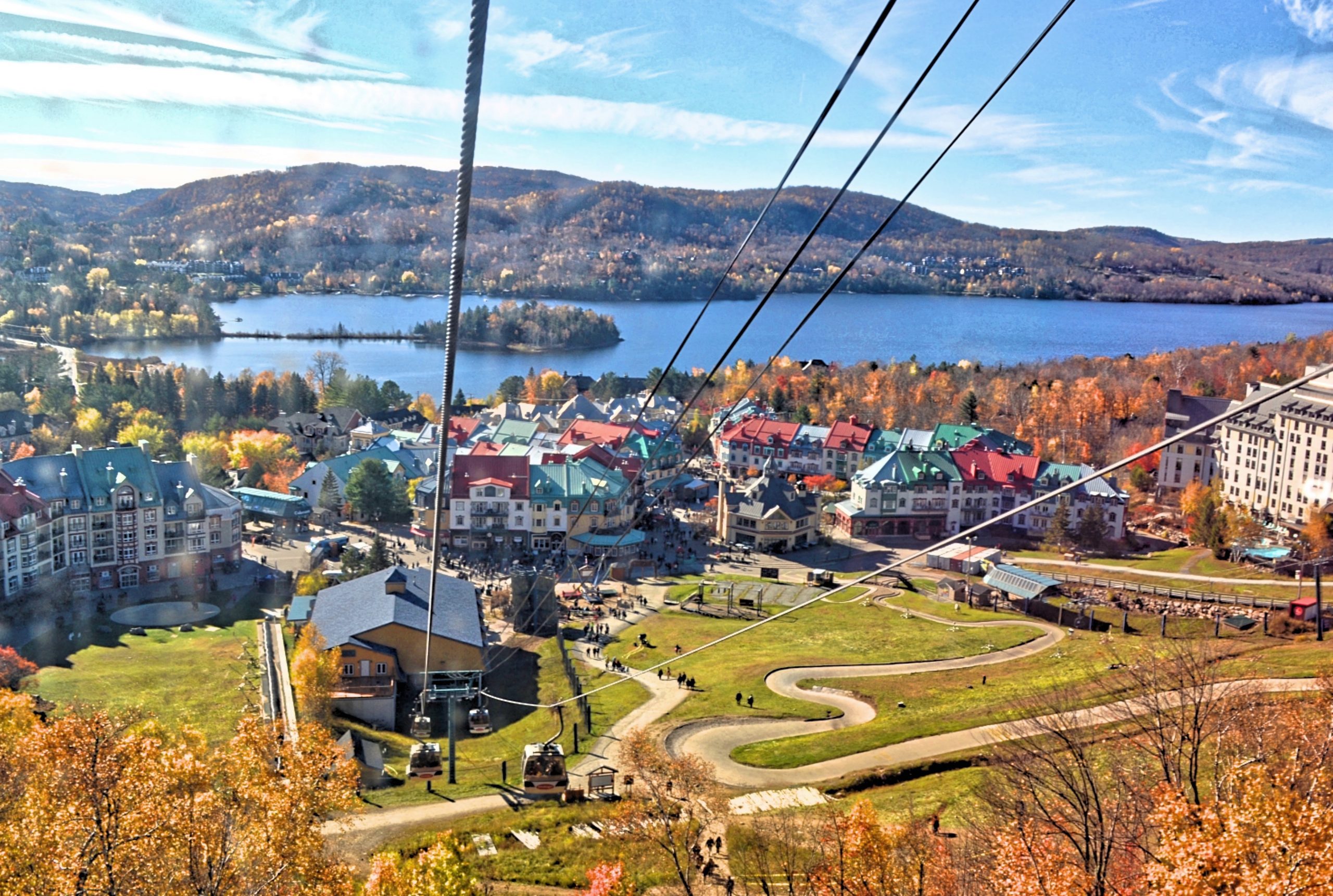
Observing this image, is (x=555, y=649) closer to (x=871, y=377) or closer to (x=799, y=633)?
(x=799, y=633)

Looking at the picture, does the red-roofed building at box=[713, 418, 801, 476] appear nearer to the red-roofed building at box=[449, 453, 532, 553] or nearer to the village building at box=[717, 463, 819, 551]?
the village building at box=[717, 463, 819, 551]

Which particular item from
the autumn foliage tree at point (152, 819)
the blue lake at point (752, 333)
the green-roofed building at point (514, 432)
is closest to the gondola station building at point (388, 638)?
the autumn foliage tree at point (152, 819)

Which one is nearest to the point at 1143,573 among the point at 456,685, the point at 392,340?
the point at 456,685

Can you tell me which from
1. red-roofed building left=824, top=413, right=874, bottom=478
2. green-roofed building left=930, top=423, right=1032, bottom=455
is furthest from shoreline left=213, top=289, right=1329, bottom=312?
red-roofed building left=824, top=413, right=874, bottom=478

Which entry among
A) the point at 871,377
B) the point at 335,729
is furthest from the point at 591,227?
the point at 335,729

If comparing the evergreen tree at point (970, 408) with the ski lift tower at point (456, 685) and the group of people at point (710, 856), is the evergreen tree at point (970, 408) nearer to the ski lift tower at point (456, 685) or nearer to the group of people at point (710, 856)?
the ski lift tower at point (456, 685)

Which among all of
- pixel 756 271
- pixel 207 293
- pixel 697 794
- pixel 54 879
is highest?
pixel 756 271
